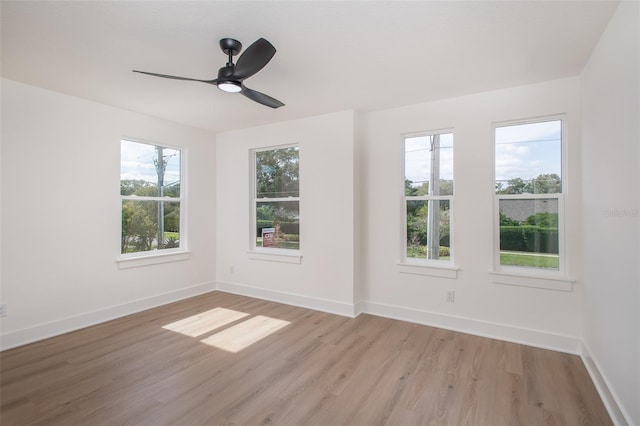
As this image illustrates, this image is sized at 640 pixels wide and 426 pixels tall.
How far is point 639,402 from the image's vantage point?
162 centimetres

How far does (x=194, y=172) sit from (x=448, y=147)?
364 centimetres

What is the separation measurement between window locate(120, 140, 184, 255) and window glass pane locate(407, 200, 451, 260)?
336cm

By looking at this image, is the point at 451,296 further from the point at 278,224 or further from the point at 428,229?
the point at 278,224

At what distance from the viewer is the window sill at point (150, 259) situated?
3.83m

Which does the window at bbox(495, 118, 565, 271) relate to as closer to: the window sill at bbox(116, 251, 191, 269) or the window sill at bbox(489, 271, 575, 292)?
the window sill at bbox(489, 271, 575, 292)

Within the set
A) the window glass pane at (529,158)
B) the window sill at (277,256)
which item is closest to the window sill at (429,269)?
the window glass pane at (529,158)

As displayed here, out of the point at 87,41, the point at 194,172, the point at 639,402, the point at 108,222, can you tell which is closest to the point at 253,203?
the point at 194,172

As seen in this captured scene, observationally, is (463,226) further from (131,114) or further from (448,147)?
(131,114)

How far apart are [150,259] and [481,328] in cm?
415

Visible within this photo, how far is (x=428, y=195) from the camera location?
3.64 meters

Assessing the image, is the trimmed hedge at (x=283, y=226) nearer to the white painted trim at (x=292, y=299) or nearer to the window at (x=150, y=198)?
the white painted trim at (x=292, y=299)

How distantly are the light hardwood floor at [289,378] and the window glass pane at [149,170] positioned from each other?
174cm

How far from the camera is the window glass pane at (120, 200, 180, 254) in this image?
155 inches

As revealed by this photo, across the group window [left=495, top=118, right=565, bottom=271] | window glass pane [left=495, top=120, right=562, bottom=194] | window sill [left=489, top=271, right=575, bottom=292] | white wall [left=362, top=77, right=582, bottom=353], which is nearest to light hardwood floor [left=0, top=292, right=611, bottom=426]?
white wall [left=362, top=77, right=582, bottom=353]
